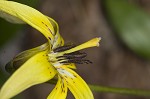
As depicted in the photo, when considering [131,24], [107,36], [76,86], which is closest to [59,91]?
[76,86]

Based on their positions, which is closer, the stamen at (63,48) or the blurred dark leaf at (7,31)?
the stamen at (63,48)

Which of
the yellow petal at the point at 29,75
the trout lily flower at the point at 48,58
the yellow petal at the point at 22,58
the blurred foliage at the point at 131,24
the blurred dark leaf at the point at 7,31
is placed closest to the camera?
the yellow petal at the point at 29,75

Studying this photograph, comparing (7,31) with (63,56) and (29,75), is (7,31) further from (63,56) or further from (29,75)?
(29,75)

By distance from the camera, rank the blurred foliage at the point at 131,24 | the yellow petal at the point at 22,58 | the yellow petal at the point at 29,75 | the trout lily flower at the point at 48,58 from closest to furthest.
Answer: the yellow petal at the point at 29,75 → the trout lily flower at the point at 48,58 → the yellow petal at the point at 22,58 → the blurred foliage at the point at 131,24

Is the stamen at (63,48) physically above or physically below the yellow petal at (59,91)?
above

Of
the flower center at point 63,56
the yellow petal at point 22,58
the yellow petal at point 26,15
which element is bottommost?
the flower center at point 63,56

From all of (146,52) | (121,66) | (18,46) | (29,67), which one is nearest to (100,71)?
(121,66)

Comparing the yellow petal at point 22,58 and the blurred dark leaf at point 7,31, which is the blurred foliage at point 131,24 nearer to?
the blurred dark leaf at point 7,31

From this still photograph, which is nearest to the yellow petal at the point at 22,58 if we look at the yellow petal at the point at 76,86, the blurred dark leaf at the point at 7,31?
the yellow petal at the point at 76,86
